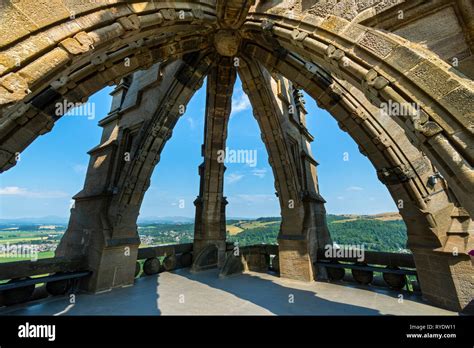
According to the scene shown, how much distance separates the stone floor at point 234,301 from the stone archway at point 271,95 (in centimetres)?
98

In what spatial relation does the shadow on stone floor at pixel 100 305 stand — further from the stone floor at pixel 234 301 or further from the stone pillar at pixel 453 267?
the stone pillar at pixel 453 267

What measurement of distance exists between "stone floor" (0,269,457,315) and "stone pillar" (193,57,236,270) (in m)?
3.42

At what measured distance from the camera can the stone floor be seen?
5793mm

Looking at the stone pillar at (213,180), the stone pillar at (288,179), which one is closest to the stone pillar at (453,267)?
the stone pillar at (288,179)

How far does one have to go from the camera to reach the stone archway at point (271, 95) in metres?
2.55

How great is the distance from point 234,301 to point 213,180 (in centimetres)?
697

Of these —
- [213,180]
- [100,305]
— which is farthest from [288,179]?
[100,305]

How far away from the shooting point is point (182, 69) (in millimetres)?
9242

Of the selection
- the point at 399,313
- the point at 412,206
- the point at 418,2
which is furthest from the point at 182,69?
the point at 399,313

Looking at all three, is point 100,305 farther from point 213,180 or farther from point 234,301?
point 213,180

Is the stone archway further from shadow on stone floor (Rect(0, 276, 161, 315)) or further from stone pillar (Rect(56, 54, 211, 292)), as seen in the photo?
shadow on stone floor (Rect(0, 276, 161, 315))

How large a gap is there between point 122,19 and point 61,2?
78cm

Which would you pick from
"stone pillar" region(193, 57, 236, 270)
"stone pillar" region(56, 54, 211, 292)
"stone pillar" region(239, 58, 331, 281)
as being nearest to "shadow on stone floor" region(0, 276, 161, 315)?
"stone pillar" region(56, 54, 211, 292)

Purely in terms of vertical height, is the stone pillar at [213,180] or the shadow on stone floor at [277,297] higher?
the stone pillar at [213,180]
